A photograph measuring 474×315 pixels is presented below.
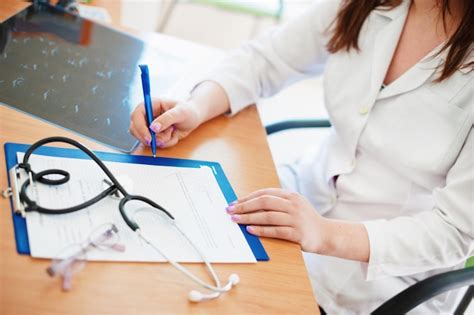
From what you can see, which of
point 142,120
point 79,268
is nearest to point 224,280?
point 79,268

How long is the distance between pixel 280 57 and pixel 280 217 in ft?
1.76

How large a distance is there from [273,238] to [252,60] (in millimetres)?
544

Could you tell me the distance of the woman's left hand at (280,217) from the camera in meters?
0.77

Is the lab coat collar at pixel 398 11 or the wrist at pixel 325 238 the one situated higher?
the lab coat collar at pixel 398 11

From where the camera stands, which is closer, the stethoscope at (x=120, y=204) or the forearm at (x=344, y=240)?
the stethoscope at (x=120, y=204)

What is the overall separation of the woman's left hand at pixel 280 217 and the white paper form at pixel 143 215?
0.03 metres

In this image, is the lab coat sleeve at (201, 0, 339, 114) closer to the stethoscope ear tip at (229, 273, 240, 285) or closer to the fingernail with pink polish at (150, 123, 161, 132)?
the fingernail with pink polish at (150, 123, 161, 132)

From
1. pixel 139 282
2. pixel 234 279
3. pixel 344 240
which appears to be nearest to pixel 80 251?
pixel 139 282

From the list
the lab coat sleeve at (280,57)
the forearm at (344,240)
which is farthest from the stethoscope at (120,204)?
the lab coat sleeve at (280,57)

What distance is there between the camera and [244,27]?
143 inches

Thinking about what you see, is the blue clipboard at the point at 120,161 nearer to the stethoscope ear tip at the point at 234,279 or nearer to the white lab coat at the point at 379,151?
the stethoscope ear tip at the point at 234,279

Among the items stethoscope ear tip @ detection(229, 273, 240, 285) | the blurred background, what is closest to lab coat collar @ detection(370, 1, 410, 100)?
stethoscope ear tip @ detection(229, 273, 240, 285)

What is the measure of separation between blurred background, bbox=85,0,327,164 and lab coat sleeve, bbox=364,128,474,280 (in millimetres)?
1410

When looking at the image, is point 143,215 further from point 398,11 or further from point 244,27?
point 244,27
